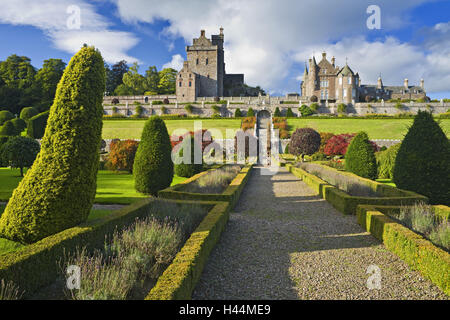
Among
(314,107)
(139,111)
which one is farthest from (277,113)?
(139,111)

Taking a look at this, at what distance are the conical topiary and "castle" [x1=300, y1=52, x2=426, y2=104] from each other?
51.7 m

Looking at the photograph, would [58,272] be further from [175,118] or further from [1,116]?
[1,116]

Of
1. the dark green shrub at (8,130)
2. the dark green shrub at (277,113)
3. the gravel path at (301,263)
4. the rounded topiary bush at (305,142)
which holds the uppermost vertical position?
the dark green shrub at (277,113)

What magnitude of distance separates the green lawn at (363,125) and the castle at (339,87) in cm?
1142

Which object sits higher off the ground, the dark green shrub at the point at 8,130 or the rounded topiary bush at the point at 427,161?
the dark green shrub at the point at 8,130

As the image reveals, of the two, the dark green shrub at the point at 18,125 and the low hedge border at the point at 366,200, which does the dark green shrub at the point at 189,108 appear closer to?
the dark green shrub at the point at 18,125

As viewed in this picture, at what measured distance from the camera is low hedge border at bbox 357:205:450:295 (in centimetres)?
382

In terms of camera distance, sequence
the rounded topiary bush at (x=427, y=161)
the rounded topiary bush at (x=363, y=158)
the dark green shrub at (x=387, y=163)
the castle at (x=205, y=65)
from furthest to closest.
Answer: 1. the castle at (x=205, y=65)
2. the dark green shrub at (x=387, y=163)
3. the rounded topiary bush at (x=363, y=158)
4. the rounded topiary bush at (x=427, y=161)

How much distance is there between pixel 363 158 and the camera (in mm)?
13734

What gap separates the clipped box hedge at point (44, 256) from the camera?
3213mm

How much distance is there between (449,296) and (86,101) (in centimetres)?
621

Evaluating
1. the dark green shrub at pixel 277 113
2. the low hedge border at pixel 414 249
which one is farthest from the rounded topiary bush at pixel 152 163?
the dark green shrub at pixel 277 113
